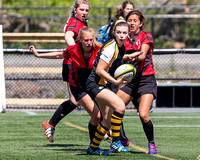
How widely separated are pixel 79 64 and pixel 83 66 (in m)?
0.06

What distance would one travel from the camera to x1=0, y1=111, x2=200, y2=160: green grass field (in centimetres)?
658

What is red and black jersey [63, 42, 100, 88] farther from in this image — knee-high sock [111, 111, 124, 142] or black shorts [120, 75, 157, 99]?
knee-high sock [111, 111, 124, 142]

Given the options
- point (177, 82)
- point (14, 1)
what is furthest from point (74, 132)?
point (14, 1)

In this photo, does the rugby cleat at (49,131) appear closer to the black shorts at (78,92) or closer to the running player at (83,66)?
the running player at (83,66)

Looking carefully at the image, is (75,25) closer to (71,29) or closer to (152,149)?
(71,29)

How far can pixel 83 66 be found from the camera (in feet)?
22.7

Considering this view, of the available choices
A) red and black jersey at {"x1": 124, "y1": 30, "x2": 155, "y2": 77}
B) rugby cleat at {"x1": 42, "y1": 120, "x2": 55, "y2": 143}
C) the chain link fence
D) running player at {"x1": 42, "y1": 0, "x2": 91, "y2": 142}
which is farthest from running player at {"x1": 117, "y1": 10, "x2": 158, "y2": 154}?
the chain link fence

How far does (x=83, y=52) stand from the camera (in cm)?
680

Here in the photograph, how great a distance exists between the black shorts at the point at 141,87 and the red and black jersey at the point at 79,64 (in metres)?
0.62

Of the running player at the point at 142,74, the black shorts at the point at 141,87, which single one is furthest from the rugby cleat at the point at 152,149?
the black shorts at the point at 141,87

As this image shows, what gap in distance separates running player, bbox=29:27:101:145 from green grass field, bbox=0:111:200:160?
59cm

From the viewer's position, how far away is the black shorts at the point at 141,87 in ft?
22.7

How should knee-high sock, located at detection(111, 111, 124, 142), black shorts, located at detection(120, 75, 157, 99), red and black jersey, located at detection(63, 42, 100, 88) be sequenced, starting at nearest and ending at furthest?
1. knee-high sock, located at detection(111, 111, 124, 142)
2. red and black jersey, located at detection(63, 42, 100, 88)
3. black shorts, located at detection(120, 75, 157, 99)

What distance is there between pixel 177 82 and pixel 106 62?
6.98 m
